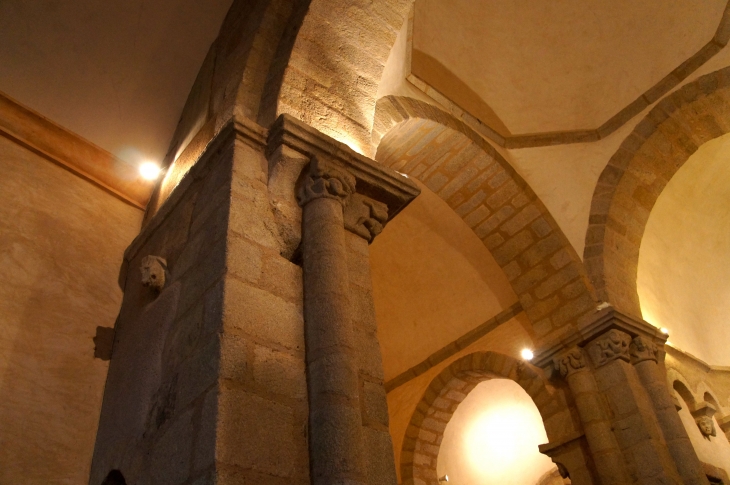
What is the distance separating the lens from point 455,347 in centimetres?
731

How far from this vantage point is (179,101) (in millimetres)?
4133

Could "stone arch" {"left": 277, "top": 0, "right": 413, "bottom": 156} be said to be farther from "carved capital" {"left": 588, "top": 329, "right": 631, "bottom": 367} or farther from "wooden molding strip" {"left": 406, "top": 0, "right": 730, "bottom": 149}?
"carved capital" {"left": 588, "top": 329, "right": 631, "bottom": 367}

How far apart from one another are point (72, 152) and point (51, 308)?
109 centimetres

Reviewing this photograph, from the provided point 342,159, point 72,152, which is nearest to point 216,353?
point 342,159

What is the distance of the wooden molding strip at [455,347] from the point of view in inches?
265

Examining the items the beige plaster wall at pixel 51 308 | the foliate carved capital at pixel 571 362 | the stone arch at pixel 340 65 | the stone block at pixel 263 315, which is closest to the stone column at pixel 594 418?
the foliate carved capital at pixel 571 362

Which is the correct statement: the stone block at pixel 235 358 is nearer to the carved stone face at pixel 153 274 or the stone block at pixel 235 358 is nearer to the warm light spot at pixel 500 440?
the carved stone face at pixel 153 274

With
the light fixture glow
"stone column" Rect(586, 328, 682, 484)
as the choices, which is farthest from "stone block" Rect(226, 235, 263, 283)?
"stone column" Rect(586, 328, 682, 484)

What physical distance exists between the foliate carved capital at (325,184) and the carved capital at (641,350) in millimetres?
3543

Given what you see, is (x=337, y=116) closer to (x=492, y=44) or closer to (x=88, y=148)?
(x=88, y=148)

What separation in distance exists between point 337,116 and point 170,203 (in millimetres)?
990

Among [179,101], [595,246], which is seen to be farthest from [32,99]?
[595,246]

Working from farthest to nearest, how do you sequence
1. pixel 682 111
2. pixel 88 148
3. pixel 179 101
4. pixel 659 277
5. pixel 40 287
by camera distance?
pixel 659 277 → pixel 682 111 → pixel 179 101 → pixel 88 148 → pixel 40 287

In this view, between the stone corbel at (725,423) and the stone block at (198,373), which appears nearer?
the stone block at (198,373)
